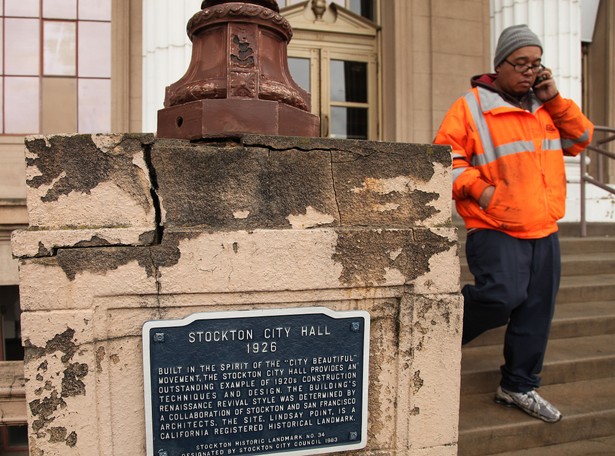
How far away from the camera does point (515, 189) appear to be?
8.94 ft

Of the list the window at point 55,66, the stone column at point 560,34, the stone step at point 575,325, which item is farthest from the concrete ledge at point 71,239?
the stone column at point 560,34

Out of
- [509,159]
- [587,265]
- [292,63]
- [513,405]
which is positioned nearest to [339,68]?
[292,63]

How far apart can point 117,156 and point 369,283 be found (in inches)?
40.6

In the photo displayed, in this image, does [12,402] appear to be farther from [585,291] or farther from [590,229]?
[590,229]

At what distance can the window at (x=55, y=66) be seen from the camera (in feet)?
19.8

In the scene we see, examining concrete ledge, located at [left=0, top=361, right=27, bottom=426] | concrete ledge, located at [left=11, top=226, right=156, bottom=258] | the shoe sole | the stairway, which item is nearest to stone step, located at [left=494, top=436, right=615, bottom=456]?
the stairway

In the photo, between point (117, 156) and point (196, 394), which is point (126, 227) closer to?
point (117, 156)

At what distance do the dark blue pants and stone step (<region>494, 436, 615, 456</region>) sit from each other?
1.11ft

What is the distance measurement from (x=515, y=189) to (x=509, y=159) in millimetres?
163

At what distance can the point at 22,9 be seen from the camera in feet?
19.7

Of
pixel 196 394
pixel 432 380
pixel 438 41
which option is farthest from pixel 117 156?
pixel 438 41

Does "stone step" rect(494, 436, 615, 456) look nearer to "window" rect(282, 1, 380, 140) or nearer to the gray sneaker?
the gray sneaker

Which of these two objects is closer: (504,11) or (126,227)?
(126,227)

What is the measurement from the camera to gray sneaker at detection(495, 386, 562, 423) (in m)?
2.92
